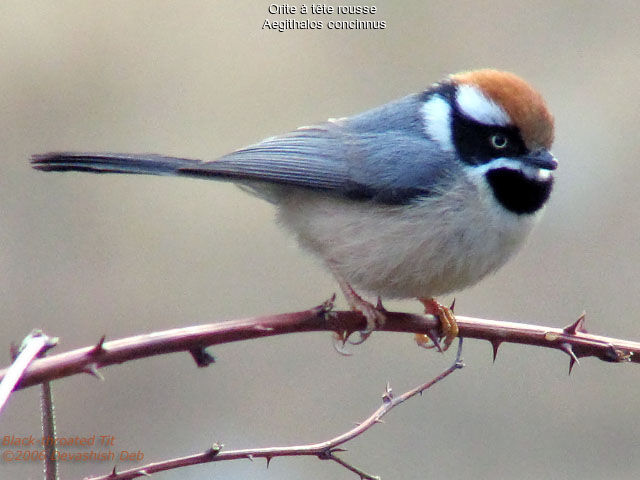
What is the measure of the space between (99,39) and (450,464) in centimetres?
460

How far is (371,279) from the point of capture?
388 cm

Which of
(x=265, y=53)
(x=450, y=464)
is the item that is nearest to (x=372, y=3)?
(x=265, y=53)

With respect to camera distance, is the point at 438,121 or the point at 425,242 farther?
the point at 438,121

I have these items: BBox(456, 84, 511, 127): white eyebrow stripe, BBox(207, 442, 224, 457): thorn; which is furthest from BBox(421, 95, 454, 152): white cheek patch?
BBox(207, 442, 224, 457): thorn

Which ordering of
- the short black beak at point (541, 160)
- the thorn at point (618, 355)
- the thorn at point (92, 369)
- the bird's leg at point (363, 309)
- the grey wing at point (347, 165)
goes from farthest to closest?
the grey wing at point (347, 165)
the short black beak at point (541, 160)
the bird's leg at point (363, 309)
the thorn at point (618, 355)
the thorn at point (92, 369)

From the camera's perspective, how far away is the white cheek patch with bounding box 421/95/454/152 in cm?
393

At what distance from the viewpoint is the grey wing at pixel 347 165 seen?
154 inches

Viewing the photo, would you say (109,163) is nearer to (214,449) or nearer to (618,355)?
(214,449)

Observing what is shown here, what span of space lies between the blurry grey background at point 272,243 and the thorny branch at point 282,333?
148 centimetres

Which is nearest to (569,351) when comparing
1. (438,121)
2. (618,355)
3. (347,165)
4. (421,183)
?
(618,355)

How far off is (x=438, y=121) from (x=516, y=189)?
0.51m

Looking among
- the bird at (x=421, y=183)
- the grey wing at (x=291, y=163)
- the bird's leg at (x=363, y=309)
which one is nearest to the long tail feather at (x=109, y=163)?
the bird at (x=421, y=183)

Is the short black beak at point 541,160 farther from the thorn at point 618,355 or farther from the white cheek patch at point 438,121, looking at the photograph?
the thorn at point 618,355

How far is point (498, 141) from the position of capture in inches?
146
